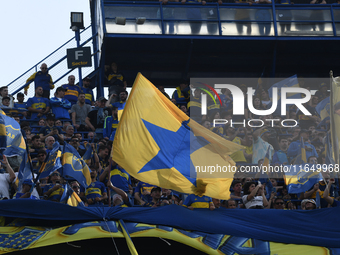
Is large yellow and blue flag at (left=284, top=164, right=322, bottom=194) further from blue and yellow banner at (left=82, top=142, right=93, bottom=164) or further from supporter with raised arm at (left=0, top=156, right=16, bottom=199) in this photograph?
supporter with raised arm at (left=0, top=156, right=16, bottom=199)

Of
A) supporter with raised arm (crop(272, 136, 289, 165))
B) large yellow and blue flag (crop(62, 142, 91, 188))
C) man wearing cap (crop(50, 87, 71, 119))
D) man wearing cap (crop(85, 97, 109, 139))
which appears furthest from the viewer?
man wearing cap (crop(50, 87, 71, 119))

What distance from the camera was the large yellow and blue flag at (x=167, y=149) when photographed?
10219 mm

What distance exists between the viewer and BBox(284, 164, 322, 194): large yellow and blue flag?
1269cm

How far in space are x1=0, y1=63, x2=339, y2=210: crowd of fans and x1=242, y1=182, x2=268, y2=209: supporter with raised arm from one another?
19 mm

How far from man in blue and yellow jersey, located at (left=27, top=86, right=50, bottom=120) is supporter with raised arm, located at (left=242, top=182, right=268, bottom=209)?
22.6 ft

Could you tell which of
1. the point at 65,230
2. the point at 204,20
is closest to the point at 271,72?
the point at 204,20

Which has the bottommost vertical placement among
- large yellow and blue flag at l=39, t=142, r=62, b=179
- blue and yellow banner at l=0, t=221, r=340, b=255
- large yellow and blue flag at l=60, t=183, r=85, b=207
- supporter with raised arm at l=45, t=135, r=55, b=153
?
blue and yellow banner at l=0, t=221, r=340, b=255

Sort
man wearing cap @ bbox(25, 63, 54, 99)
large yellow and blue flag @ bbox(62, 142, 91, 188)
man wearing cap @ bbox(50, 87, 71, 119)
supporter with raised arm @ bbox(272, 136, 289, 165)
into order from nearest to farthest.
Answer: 1. large yellow and blue flag @ bbox(62, 142, 91, 188)
2. supporter with raised arm @ bbox(272, 136, 289, 165)
3. man wearing cap @ bbox(50, 87, 71, 119)
4. man wearing cap @ bbox(25, 63, 54, 99)

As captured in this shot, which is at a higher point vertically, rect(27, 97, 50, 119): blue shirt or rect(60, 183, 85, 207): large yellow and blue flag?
rect(27, 97, 50, 119): blue shirt

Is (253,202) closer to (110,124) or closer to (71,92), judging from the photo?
(110,124)

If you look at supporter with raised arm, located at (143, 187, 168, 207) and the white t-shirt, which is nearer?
the white t-shirt

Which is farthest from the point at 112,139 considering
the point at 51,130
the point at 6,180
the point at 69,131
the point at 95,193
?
the point at 6,180

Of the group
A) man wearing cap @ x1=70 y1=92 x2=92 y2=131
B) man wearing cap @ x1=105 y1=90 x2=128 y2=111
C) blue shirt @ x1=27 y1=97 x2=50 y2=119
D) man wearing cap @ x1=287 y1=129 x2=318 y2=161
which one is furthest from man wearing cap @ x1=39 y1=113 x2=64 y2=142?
man wearing cap @ x1=287 y1=129 x2=318 y2=161

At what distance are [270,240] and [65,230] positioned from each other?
10.5ft
